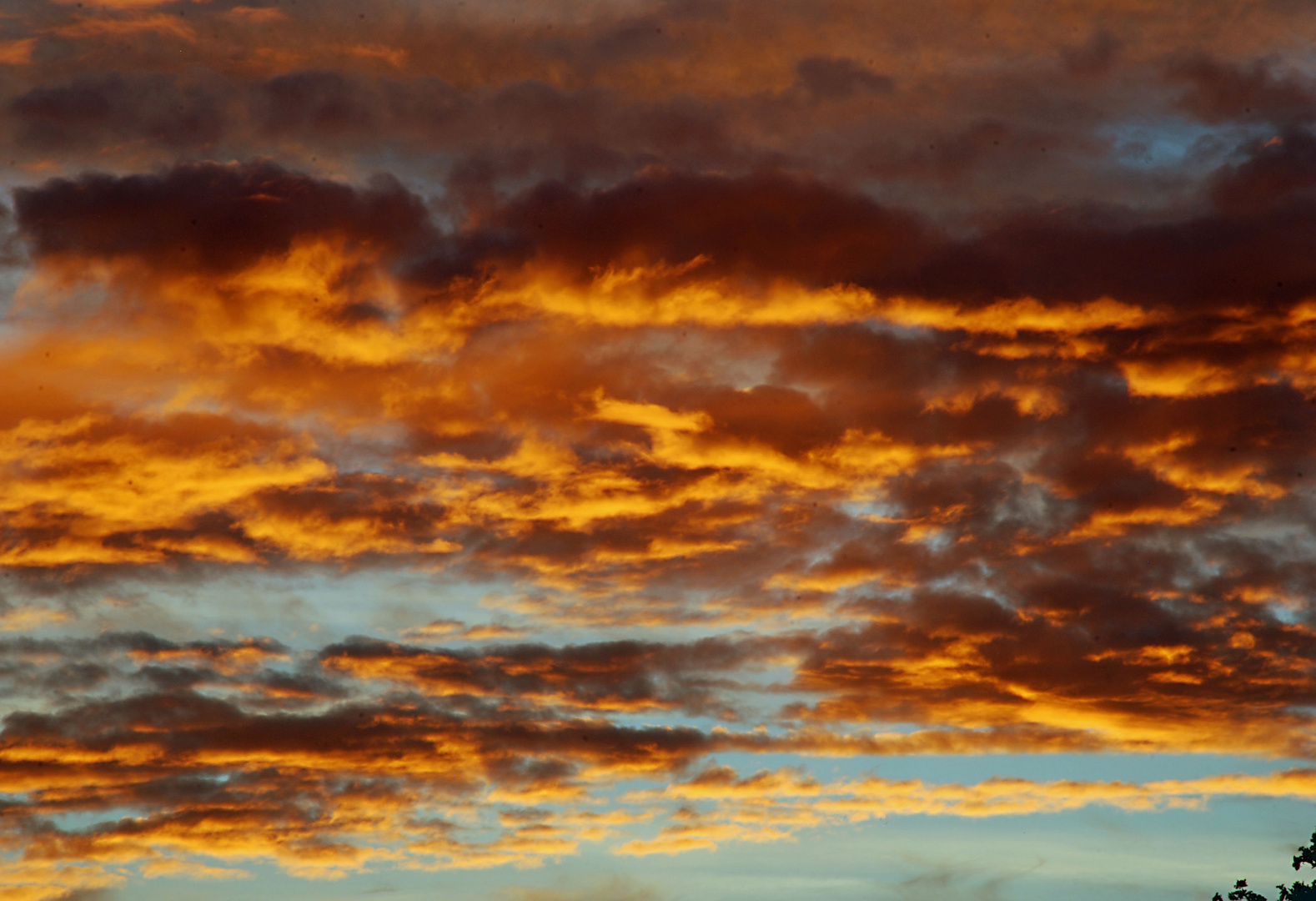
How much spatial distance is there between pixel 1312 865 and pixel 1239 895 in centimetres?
1200

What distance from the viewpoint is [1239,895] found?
7210 inches

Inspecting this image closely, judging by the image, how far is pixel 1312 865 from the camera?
174 metres
